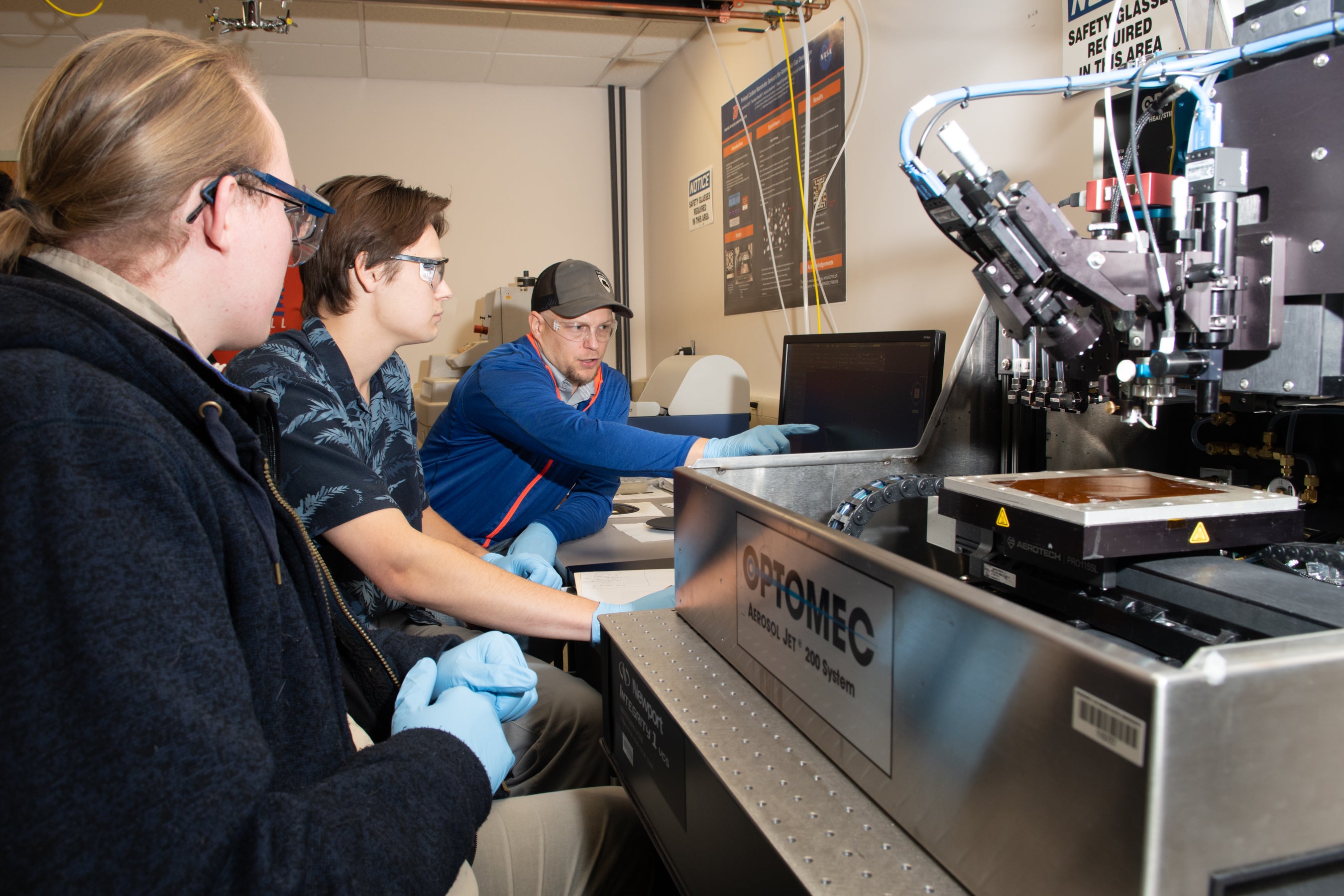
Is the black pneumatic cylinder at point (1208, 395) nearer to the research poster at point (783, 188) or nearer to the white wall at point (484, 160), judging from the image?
the research poster at point (783, 188)

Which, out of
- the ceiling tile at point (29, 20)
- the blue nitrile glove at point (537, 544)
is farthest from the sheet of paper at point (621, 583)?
the ceiling tile at point (29, 20)

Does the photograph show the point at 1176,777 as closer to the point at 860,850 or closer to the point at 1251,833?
the point at 1251,833

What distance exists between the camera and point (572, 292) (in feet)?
7.28

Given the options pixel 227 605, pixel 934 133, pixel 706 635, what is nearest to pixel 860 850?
pixel 706 635

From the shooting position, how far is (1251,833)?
0.38m

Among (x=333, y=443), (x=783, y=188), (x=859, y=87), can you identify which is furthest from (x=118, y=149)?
(x=783, y=188)

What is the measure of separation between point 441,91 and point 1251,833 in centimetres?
469

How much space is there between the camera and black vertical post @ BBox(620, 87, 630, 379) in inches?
176

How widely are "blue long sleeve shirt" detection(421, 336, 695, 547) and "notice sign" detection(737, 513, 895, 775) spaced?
1109 millimetres

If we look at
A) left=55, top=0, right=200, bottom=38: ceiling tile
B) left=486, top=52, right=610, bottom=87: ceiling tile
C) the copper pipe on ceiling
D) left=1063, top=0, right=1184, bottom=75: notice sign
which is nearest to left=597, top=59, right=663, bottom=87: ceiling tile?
left=486, top=52, right=610, bottom=87: ceiling tile

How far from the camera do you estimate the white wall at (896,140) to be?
5.24ft

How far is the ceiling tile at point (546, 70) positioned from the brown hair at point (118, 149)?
3.52 meters

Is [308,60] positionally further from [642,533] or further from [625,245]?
[642,533]

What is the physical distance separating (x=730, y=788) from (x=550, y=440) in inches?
54.9
